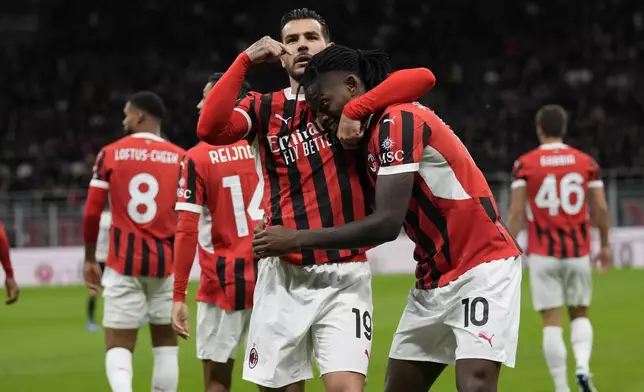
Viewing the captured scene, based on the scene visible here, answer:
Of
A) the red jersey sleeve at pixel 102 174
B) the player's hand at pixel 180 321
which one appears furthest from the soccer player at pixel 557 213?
the player's hand at pixel 180 321

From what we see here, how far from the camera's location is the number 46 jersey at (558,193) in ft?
28.2

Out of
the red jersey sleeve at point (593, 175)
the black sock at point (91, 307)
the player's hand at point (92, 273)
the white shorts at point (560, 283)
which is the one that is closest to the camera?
the player's hand at point (92, 273)

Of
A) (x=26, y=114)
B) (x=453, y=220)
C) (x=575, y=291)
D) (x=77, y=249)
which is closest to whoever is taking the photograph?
(x=453, y=220)

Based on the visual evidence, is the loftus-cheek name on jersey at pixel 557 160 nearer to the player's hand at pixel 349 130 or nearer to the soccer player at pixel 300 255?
the soccer player at pixel 300 255

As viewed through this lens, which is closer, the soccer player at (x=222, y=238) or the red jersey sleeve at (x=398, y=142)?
the red jersey sleeve at (x=398, y=142)

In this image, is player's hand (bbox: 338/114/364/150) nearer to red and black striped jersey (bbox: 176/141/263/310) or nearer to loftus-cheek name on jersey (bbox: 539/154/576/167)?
red and black striped jersey (bbox: 176/141/263/310)

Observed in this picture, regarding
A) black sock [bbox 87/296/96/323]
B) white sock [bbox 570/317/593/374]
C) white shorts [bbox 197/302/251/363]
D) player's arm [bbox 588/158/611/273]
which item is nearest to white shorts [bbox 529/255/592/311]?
white sock [bbox 570/317/593/374]

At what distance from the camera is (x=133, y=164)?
725 centimetres

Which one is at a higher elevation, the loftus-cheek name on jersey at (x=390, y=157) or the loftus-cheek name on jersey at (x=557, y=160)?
the loftus-cheek name on jersey at (x=557, y=160)

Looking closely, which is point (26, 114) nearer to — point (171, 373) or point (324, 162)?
point (171, 373)

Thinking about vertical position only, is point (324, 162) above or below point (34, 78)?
below

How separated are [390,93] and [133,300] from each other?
11.4ft

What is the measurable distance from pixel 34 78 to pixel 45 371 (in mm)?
18943

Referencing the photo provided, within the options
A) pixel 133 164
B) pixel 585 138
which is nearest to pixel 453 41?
pixel 585 138
